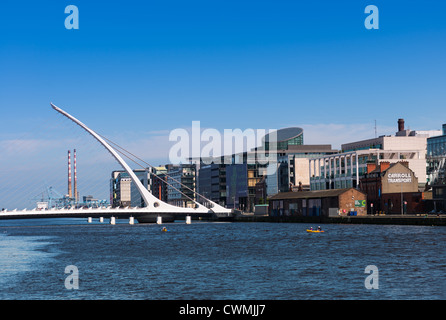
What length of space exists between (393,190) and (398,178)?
10.1 ft

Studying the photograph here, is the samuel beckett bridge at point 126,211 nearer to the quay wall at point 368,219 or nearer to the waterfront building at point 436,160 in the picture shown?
the quay wall at point 368,219

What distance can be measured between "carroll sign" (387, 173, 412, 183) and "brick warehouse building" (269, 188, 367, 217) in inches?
261

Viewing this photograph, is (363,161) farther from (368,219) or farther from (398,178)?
(368,219)

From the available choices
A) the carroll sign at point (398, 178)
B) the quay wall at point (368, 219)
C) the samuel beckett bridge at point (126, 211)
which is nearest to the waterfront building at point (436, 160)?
the carroll sign at point (398, 178)

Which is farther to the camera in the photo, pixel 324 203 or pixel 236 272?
pixel 324 203

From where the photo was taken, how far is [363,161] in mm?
169750

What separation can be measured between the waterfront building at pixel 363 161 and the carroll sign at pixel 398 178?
15.4 m

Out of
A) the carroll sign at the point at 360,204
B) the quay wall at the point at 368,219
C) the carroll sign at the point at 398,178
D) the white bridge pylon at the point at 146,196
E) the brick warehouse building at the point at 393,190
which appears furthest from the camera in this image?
the white bridge pylon at the point at 146,196

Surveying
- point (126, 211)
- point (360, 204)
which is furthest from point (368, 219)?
point (126, 211)

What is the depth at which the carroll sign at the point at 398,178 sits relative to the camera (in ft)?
485

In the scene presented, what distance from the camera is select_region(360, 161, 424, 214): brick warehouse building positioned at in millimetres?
140000

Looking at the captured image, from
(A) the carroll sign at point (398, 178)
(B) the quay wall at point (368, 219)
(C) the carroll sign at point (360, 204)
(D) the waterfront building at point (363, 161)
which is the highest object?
(D) the waterfront building at point (363, 161)

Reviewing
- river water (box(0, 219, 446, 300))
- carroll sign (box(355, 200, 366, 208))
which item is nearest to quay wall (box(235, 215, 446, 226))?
carroll sign (box(355, 200, 366, 208))
